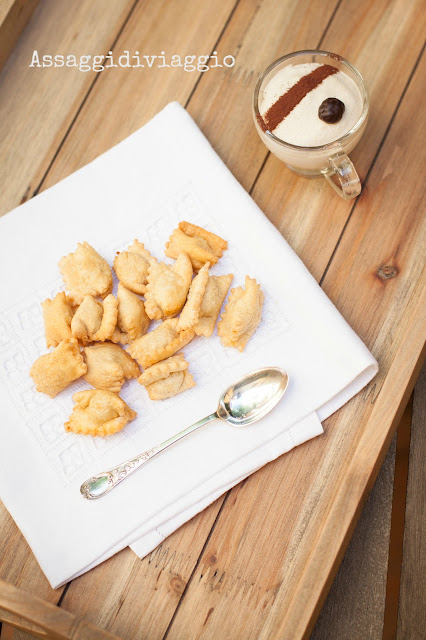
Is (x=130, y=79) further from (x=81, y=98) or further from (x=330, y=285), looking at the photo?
(x=330, y=285)

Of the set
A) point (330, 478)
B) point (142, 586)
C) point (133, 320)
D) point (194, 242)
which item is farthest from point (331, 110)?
point (142, 586)

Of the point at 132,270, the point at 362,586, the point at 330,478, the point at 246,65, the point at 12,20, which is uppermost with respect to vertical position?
the point at 12,20

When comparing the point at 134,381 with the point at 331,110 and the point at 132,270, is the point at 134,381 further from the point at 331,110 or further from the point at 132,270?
the point at 331,110

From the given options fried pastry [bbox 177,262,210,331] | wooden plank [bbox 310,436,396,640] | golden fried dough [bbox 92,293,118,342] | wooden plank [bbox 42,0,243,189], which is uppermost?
wooden plank [bbox 42,0,243,189]

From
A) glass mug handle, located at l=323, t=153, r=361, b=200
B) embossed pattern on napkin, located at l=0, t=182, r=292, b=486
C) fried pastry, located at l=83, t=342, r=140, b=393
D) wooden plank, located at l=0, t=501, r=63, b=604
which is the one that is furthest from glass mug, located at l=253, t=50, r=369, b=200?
wooden plank, located at l=0, t=501, r=63, b=604

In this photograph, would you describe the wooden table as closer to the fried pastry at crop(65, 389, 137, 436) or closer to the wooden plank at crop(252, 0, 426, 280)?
the wooden plank at crop(252, 0, 426, 280)

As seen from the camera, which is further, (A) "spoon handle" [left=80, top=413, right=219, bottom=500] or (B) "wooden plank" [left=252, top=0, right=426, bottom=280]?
(B) "wooden plank" [left=252, top=0, right=426, bottom=280]

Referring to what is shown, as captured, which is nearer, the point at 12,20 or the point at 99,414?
the point at 99,414
